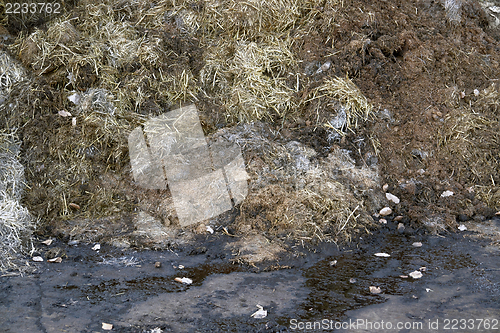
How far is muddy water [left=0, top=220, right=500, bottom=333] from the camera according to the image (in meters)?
2.86

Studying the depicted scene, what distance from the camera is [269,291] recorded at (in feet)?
10.6

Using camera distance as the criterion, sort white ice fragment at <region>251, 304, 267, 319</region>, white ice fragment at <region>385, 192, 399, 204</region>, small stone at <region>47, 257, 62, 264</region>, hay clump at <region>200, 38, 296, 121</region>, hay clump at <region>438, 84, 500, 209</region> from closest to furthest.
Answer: white ice fragment at <region>251, 304, 267, 319</region>, small stone at <region>47, 257, 62, 264</region>, white ice fragment at <region>385, 192, 399, 204</region>, hay clump at <region>438, 84, 500, 209</region>, hay clump at <region>200, 38, 296, 121</region>

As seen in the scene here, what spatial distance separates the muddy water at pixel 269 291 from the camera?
9.37 feet

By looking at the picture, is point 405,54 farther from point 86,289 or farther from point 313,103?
point 86,289

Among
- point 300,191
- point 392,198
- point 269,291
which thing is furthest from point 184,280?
point 392,198

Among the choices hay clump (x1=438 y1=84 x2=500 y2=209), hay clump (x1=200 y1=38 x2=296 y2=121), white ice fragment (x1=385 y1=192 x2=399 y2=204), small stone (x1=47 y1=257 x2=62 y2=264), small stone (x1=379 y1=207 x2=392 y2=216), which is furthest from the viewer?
hay clump (x1=200 y1=38 x2=296 y2=121)

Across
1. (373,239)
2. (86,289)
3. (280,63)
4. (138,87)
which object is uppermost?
(280,63)

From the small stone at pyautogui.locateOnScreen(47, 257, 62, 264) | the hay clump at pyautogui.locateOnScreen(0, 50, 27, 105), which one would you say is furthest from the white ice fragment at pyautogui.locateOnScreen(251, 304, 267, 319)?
the hay clump at pyautogui.locateOnScreen(0, 50, 27, 105)

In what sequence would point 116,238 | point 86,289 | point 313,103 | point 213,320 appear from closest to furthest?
point 213,320 → point 86,289 → point 116,238 → point 313,103

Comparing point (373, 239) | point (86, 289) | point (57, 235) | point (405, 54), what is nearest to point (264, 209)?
point (373, 239)

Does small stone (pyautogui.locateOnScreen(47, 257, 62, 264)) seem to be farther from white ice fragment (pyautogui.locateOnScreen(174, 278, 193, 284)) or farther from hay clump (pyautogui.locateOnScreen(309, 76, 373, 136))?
hay clump (pyautogui.locateOnScreen(309, 76, 373, 136))

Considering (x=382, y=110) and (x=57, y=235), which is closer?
(x=57, y=235)

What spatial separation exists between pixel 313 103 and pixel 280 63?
771 millimetres

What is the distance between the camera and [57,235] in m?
3.97
